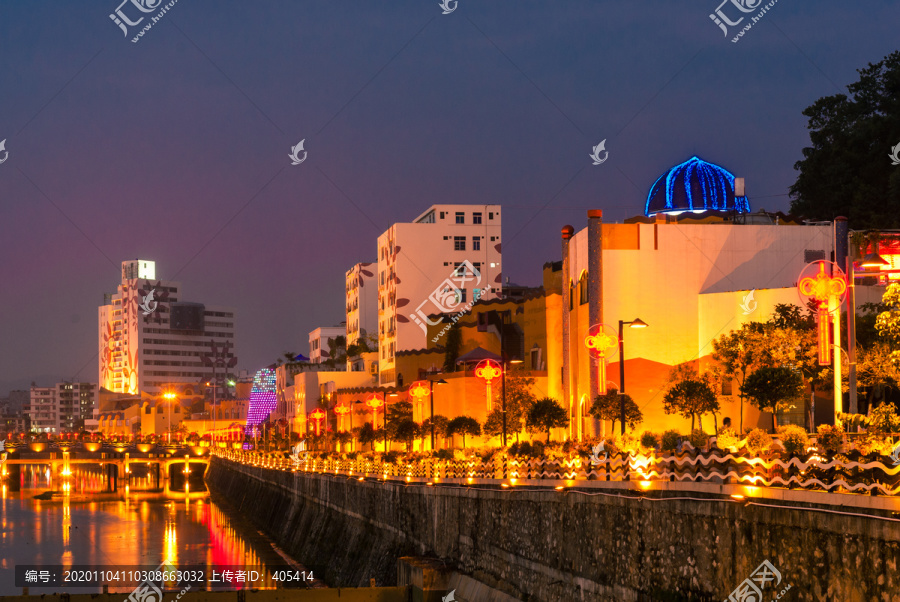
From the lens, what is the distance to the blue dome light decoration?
192 ft

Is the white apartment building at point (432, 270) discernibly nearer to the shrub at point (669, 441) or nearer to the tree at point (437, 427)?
the tree at point (437, 427)

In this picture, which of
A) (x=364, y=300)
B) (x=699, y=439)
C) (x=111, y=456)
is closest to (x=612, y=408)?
(x=699, y=439)

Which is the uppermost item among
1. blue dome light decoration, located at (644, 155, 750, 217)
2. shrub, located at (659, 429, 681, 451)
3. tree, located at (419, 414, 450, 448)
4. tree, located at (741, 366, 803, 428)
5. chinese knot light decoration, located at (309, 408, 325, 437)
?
blue dome light decoration, located at (644, 155, 750, 217)

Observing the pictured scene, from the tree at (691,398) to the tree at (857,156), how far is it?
17.2 m

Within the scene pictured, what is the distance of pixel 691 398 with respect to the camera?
46.6 metres

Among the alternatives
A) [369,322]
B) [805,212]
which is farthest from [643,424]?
[369,322]

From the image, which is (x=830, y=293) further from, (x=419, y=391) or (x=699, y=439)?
(x=419, y=391)

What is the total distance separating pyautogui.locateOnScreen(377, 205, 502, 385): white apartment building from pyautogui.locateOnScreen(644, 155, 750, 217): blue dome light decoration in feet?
170

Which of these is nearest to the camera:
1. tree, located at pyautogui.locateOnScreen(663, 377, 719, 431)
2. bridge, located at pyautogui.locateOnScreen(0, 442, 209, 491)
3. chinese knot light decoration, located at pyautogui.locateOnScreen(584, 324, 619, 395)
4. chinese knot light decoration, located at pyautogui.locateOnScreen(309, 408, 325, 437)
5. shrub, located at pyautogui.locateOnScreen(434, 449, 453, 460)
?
tree, located at pyautogui.locateOnScreen(663, 377, 719, 431)

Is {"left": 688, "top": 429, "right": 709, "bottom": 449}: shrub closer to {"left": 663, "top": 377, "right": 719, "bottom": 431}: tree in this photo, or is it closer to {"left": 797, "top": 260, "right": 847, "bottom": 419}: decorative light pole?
{"left": 797, "top": 260, "right": 847, "bottom": 419}: decorative light pole

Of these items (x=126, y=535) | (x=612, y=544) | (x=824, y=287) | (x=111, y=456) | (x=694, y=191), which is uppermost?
(x=694, y=191)

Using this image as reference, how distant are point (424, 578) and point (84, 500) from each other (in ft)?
277

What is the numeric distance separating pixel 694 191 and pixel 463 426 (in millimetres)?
18256

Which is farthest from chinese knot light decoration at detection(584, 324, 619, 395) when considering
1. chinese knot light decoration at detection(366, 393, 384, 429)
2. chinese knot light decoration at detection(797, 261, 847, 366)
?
chinese knot light decoration at detection(366, 393, 384, 429)
